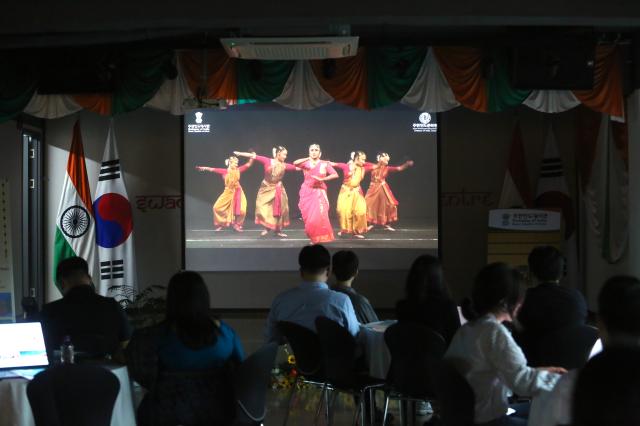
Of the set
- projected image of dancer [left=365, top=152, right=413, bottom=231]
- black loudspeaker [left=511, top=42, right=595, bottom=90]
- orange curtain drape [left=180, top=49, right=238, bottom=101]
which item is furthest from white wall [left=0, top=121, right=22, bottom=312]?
black loudspeaker [left=511, top=42, right=595, bottom=90]

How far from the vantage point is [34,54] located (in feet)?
20.9

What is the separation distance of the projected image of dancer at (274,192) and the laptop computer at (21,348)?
4471 mm

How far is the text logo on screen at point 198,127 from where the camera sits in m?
7.90

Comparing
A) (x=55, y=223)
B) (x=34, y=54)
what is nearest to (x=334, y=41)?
(x=34, y=54)

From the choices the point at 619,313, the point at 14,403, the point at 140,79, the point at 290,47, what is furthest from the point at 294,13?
the point at 619,313

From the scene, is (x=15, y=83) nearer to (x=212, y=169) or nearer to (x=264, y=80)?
(x=264, y=80)

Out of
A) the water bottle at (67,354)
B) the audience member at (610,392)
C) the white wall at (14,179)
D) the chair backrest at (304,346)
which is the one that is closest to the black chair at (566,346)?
the chair backrest at (304,346)

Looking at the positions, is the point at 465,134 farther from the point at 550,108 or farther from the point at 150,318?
the point at 150,318

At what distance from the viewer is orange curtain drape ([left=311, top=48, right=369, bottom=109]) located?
6.57m

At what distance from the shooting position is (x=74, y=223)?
25.6 ft

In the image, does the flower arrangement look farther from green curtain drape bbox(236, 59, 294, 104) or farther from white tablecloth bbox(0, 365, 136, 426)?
white tablecloth bbox(0, 365, 136, 426)

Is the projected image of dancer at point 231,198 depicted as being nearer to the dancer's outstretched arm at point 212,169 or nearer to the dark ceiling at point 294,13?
the dancer's outstretched arm at point 212,169

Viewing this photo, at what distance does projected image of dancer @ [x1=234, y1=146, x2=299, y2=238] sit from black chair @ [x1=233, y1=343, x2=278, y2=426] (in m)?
4.57

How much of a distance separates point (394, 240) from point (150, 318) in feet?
8.64
